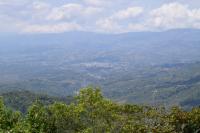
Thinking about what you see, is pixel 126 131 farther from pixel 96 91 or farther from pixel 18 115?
pixel 18 115

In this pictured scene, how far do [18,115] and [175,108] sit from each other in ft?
99.9

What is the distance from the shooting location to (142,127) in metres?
66.8

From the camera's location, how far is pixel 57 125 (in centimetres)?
7244

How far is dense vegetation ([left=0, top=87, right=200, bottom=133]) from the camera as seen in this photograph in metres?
69.2

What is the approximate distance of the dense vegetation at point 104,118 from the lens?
6923 centimetres

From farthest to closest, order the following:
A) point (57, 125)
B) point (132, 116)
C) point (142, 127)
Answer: point (132, 116), point (57, 125), point (142, 127)

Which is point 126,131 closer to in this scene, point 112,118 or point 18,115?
point 112,118

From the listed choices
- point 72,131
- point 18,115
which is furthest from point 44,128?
point 72,131

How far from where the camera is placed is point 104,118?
3002 inches

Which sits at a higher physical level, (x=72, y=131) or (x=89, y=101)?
(x=89, y=101)

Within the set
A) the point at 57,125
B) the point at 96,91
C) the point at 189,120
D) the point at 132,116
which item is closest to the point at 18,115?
the point at 57,125

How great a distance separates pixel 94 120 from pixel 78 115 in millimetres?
4055

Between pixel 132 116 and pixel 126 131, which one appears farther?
pixel 132 116

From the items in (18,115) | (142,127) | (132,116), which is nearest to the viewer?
(18,115)
